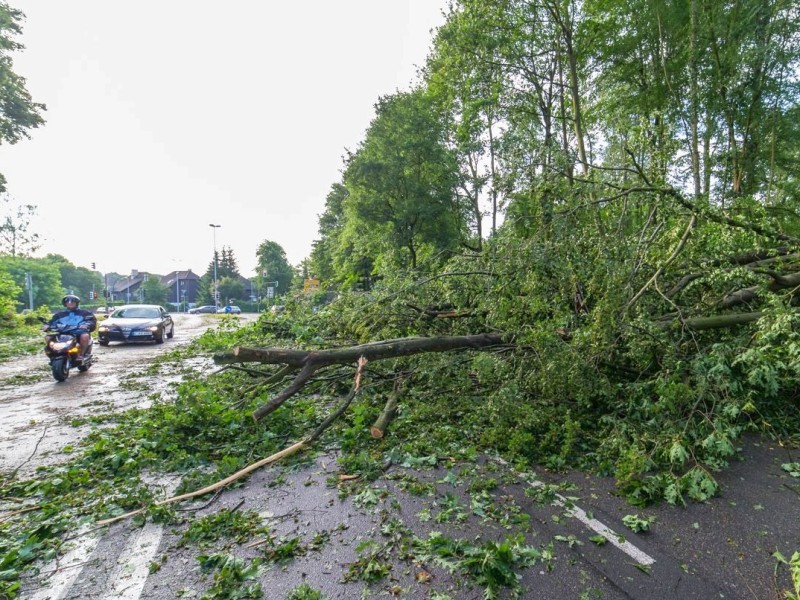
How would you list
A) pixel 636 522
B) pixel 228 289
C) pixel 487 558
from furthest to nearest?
pixel 228 289 < pixel 636 522 < pixel 487 558

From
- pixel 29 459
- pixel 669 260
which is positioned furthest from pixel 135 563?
pixel 669 260

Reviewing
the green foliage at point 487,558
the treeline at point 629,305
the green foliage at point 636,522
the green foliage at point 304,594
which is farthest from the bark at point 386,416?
the green foliage at point 636,522

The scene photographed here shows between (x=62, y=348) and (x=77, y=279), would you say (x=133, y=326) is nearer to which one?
(x=62, y=348)

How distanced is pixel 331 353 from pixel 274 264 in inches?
2694

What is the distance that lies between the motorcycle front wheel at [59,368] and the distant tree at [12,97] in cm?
1673

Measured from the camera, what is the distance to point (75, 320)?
8.84 metres

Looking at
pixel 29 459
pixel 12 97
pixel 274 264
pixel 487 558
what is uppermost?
pixel 12 97

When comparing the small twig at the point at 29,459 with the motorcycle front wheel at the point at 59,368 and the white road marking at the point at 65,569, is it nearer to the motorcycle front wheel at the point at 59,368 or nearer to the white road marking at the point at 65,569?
the white road marking at the point at 65,569

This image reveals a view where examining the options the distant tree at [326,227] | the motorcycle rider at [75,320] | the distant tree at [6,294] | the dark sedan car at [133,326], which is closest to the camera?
the motorcycle rider at [75,320]

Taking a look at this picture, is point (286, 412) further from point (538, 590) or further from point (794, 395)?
point (794, 395)

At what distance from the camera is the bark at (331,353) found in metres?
4.34

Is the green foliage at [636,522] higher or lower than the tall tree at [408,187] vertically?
lower

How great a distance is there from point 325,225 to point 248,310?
32645 millimetres

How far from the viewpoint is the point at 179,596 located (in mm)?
2244
